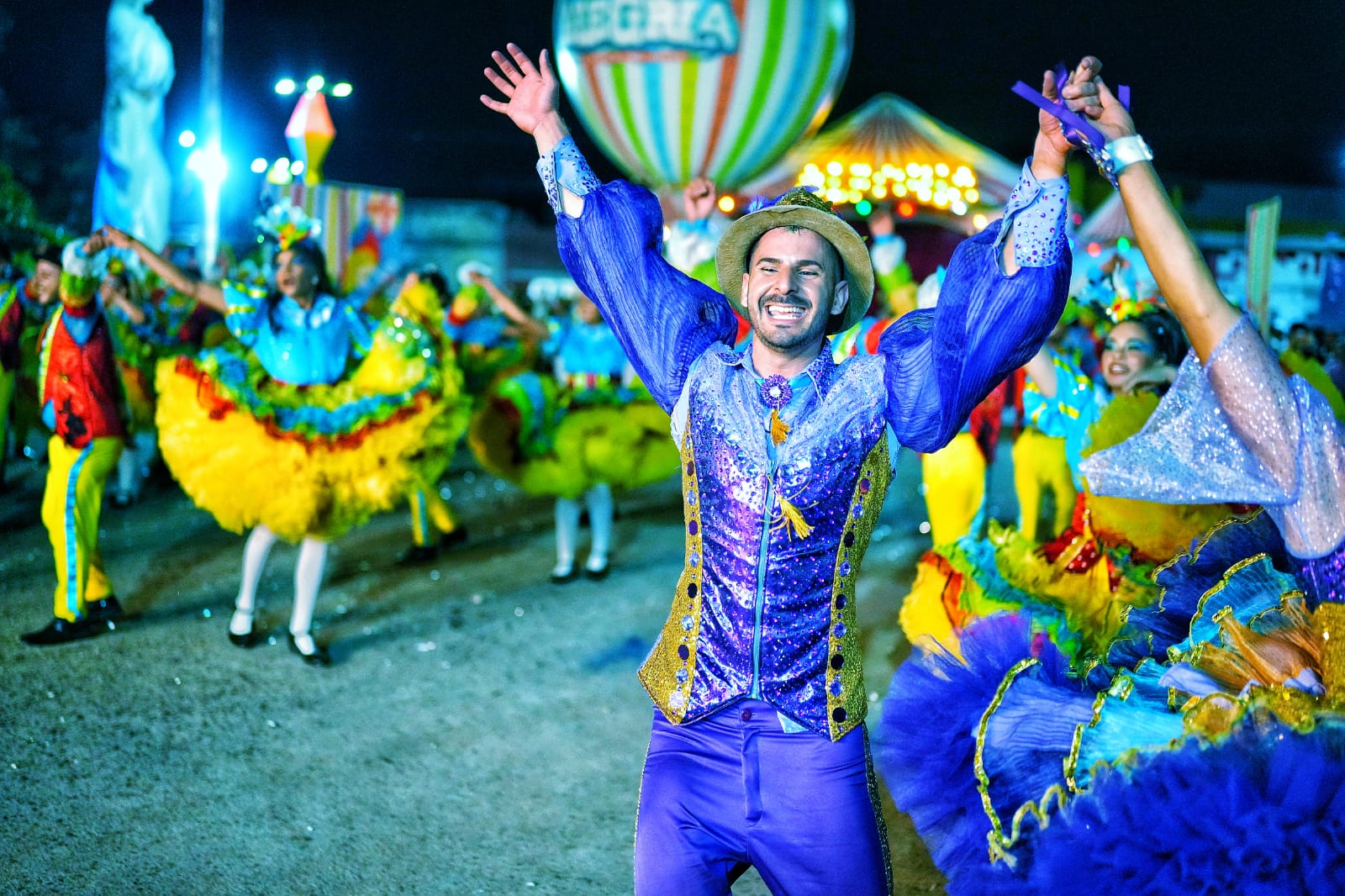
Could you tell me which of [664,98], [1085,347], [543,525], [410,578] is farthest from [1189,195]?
[410,578]

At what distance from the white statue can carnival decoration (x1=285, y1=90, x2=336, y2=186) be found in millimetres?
4223

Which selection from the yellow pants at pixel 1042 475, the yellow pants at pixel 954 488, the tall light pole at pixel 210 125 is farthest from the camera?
the tall light pole at pixel 210 125

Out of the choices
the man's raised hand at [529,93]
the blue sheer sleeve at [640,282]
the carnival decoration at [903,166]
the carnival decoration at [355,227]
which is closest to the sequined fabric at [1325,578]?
the blue sheer sleeve at [640,282]

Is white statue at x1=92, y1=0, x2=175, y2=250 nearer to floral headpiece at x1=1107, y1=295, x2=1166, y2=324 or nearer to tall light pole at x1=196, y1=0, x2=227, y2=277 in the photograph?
tall light pole at x1=196, y1=0, x2=227, y2=277

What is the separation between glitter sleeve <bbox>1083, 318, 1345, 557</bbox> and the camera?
2.32 meters

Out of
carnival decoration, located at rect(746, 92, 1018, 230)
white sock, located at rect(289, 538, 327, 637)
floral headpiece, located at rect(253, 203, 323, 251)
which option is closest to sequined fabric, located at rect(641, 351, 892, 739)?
white sock, located at rect(289, 538, 327, 637)

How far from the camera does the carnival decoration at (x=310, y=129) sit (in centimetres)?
956

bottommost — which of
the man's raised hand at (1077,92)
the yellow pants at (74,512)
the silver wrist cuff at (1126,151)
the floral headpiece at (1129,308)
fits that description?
the yellow pants at (74,512)

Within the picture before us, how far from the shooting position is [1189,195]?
84.3ft

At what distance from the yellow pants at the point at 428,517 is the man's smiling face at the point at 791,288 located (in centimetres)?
556

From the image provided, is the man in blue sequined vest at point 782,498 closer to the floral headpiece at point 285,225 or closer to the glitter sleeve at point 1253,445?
the glitter sleeve at point 1253,445

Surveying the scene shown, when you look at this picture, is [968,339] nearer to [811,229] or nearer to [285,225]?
[811,229]

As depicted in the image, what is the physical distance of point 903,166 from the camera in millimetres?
20078

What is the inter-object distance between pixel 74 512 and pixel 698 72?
9.55 metres
